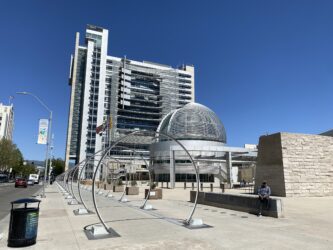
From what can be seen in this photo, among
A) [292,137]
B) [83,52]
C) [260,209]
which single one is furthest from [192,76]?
[260,209]

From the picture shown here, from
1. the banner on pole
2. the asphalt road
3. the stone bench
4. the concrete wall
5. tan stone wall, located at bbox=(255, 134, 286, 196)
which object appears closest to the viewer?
the stone bench

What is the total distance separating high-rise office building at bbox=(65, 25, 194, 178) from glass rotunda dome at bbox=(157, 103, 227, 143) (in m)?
38.6

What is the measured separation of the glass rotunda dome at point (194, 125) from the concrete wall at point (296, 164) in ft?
196

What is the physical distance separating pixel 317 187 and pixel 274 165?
4038 mm

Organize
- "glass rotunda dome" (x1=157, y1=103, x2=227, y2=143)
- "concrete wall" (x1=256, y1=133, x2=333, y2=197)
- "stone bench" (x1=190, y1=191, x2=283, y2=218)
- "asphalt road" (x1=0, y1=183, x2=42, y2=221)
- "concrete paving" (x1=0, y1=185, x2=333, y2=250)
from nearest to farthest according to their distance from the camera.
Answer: "concrete paving" (x1=0, y1=185, x2=333, y2=250) < "stone bench" (x1=190, y1=191, x2=283, y2=218) < "asphalt road" (x1=0, y1=183, x2=42, y2=221) < "concrete wall" (x1=256, y1=133, x2=333, y2=197) < "glass rotunda dome" (x1=157, y1=103, x2=227, y2=143)

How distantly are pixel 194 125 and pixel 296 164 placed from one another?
6448 centimetres

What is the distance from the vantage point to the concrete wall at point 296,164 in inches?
942

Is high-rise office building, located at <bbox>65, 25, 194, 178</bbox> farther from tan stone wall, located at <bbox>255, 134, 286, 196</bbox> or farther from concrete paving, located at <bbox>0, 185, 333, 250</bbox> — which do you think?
concrete paving, located at <bbox>0, 185, 333, 250</bbox>

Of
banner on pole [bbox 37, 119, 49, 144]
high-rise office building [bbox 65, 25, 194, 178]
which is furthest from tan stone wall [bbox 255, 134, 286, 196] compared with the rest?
high-rise office building [bbox 65, 25, 194, 178]

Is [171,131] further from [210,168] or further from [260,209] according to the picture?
[260,209]

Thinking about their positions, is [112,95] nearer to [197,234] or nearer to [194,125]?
[194,125]

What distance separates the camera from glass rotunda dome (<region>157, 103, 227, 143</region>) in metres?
87.7

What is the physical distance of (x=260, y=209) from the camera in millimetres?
13141

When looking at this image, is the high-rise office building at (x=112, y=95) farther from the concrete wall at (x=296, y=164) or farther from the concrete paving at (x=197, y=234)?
the concrete paving at (x=197, y=234)
